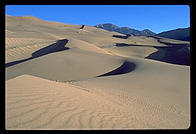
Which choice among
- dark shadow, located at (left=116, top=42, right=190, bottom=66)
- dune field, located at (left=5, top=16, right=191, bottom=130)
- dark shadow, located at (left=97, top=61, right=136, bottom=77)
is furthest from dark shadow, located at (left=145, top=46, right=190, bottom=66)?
dark shadow, located at (left=97, top=61, right=136, bottom=77)

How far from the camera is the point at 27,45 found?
2527 centimetres

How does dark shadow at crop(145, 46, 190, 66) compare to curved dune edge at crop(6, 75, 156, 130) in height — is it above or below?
above

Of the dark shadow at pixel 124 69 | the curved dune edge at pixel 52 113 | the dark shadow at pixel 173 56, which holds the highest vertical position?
the dark shadow at pixel 173 56

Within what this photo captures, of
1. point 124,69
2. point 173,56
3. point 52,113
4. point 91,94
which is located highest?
point 173,56

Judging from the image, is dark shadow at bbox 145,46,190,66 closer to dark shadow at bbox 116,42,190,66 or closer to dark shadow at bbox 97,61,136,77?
dark shadow at bbox 116,42,190,66

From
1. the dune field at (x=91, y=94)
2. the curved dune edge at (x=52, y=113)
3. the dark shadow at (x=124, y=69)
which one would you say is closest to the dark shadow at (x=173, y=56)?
the dune field at (x=91, y=94)

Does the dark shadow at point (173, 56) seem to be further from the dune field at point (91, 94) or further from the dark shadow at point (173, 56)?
the dune field at point (91, 94)

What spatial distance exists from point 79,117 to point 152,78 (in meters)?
9.18

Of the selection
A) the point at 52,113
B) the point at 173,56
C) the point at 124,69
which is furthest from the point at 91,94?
the point at 173,56

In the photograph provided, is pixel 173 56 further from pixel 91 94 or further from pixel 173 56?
pixel 91 94

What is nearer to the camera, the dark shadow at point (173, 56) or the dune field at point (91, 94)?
the dune field at point (91, 94)

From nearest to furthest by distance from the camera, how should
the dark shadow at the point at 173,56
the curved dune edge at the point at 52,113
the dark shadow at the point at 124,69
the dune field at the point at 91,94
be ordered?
the curved dune edge at the point at 52,113 < the dune field at the point at 91,94 < the dark shadow at the point at 124,69 < the dark shadow at the point at 173,56
